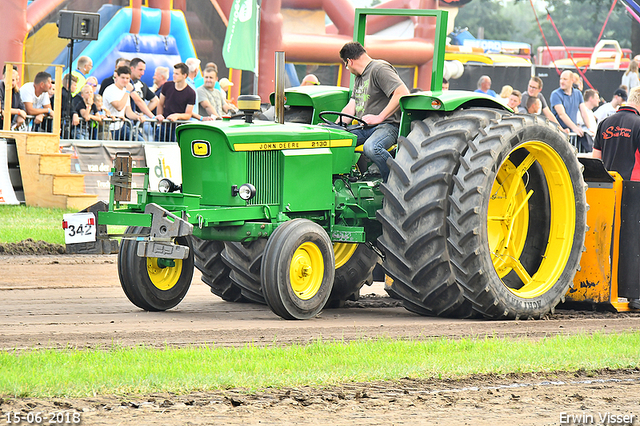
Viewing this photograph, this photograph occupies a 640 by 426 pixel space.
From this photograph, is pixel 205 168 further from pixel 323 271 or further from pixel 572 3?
pixel 572 3

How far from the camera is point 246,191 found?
7.14 metres

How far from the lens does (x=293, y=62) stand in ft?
80.2

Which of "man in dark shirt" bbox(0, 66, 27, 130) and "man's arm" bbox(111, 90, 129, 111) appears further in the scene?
"man's arm" bbox(111, 90, 129, 111)

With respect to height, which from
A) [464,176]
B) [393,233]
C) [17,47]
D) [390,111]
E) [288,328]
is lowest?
[288,328]

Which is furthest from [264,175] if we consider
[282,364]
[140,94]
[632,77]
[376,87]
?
[632,77]

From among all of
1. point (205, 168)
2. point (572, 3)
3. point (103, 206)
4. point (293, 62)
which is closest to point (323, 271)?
point (205, 168)

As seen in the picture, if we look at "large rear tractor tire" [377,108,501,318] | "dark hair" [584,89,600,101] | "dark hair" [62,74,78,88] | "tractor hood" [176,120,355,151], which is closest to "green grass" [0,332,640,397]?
"large rear tractor tire" [377,108,501,318]

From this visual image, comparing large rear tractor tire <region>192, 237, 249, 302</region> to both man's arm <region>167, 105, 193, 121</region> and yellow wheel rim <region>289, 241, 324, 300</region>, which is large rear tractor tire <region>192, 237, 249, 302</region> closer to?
yellow wheel rim <region>289, 241, 324, 300</region>

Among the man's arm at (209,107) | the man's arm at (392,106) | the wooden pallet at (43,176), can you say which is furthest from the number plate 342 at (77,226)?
the man's arm at (209,107)

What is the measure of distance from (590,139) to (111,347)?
626 inches

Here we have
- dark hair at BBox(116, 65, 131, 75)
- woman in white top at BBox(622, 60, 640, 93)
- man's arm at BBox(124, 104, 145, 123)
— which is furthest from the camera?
woman in white top at BBox(622, 60, 640, 93)

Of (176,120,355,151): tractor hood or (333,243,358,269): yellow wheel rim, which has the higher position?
(176,120,355,151): tractor hood

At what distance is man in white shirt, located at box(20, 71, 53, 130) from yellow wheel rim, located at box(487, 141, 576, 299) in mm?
10012

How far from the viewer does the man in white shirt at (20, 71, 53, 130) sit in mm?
16109
